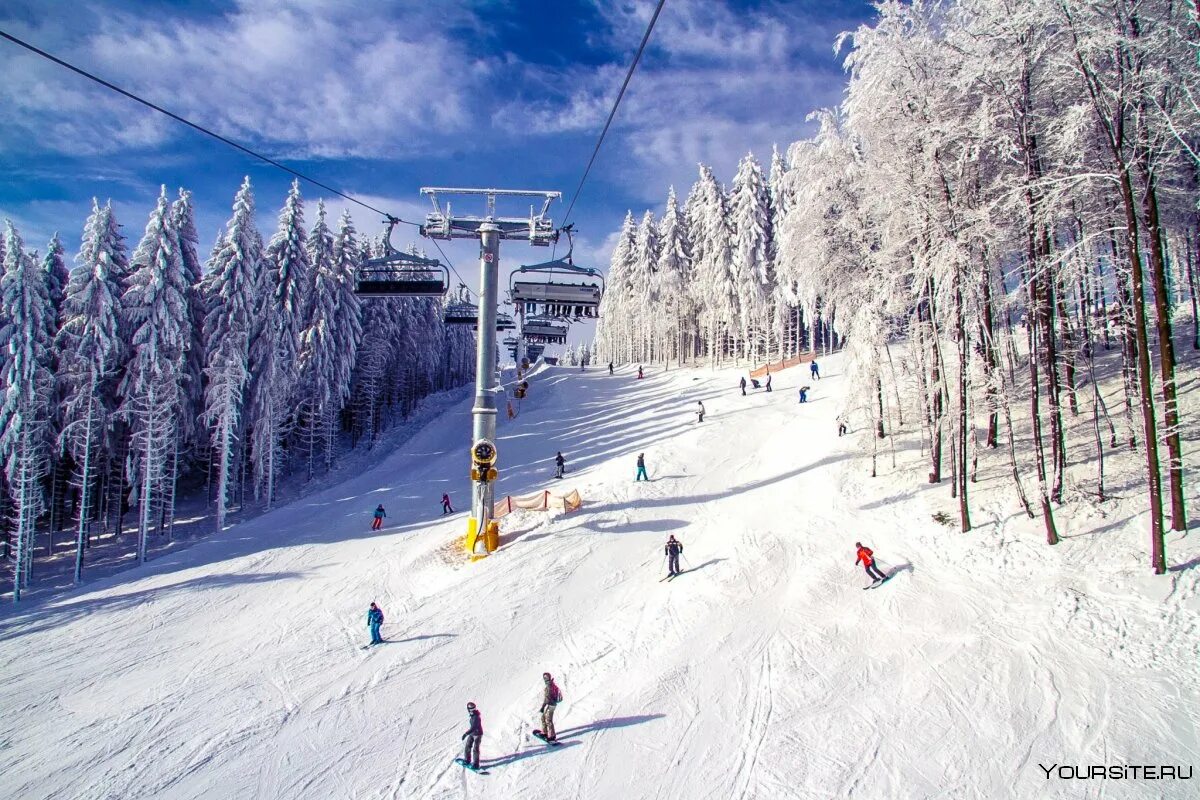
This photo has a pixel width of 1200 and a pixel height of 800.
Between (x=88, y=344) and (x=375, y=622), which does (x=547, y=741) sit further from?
(x=88, y=344)

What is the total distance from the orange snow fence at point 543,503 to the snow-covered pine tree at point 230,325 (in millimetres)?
17413

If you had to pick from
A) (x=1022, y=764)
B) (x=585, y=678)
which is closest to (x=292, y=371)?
(x=585, y=678)

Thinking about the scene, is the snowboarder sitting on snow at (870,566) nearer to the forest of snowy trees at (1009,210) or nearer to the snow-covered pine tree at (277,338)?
the forest of snowy trees at (1009,210)

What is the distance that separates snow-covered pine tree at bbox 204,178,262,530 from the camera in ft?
95.1

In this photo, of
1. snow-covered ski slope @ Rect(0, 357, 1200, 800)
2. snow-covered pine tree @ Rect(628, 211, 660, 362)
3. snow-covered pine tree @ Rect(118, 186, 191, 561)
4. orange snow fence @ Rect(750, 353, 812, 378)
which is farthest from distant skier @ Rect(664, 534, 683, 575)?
snow-covered pine tree @ Rect(628, 211, 660, 362)

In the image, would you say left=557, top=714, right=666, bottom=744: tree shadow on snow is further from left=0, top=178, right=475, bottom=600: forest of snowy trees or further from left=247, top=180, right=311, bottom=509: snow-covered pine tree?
left=247, top=180, right=311, bottom=509: snow-covered pine tree

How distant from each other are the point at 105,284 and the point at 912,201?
3510 centimetres

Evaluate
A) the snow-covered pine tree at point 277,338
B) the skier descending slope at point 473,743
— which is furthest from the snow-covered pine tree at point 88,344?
the skier descending slope at point 473,743

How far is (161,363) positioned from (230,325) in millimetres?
3803

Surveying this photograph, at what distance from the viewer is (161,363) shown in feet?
90.7

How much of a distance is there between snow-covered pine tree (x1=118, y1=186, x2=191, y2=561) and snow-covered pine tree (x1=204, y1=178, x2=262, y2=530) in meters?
1.41

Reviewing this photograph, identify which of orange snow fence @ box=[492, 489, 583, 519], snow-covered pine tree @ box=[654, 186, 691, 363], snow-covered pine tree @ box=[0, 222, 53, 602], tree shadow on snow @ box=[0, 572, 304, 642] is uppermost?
snow-covered pine tree @ box=[654, 186, 691, 363]

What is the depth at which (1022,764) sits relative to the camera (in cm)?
804

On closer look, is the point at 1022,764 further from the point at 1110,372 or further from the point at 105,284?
the point at 105,284
